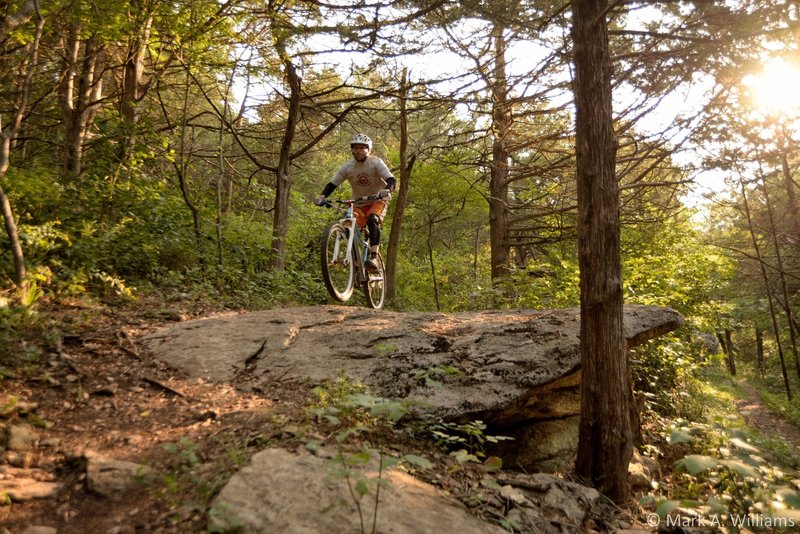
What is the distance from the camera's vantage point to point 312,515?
2.11m

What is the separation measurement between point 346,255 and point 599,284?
3.87 m

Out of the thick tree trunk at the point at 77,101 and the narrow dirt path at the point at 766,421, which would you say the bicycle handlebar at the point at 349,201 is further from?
the narrow dirt path at the point at 766,421

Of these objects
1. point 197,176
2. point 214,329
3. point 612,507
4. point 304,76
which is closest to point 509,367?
point 612,507

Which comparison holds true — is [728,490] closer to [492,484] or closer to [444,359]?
[444,359]

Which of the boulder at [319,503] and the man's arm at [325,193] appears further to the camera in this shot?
the man's arm at [325,193]

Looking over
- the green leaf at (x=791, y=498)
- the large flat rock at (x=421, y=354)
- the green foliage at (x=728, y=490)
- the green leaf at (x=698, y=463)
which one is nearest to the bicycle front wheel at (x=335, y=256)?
the large flat rock at (x=421, y=354)

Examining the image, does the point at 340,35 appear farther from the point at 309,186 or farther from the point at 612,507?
the point at 309,186

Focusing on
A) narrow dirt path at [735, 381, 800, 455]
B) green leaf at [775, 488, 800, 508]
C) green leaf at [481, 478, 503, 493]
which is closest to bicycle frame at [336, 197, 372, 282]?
green leaf at [481, 478, 503, 493]

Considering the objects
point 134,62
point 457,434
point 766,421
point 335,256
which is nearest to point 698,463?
point 457,434

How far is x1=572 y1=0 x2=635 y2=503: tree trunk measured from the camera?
378 centimetres

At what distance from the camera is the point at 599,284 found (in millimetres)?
3795

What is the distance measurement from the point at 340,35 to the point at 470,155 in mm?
5112

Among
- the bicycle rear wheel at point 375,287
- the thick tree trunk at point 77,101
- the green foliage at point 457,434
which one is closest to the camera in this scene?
the green foliage at point 457,434

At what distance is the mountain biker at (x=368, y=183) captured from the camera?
685cm
